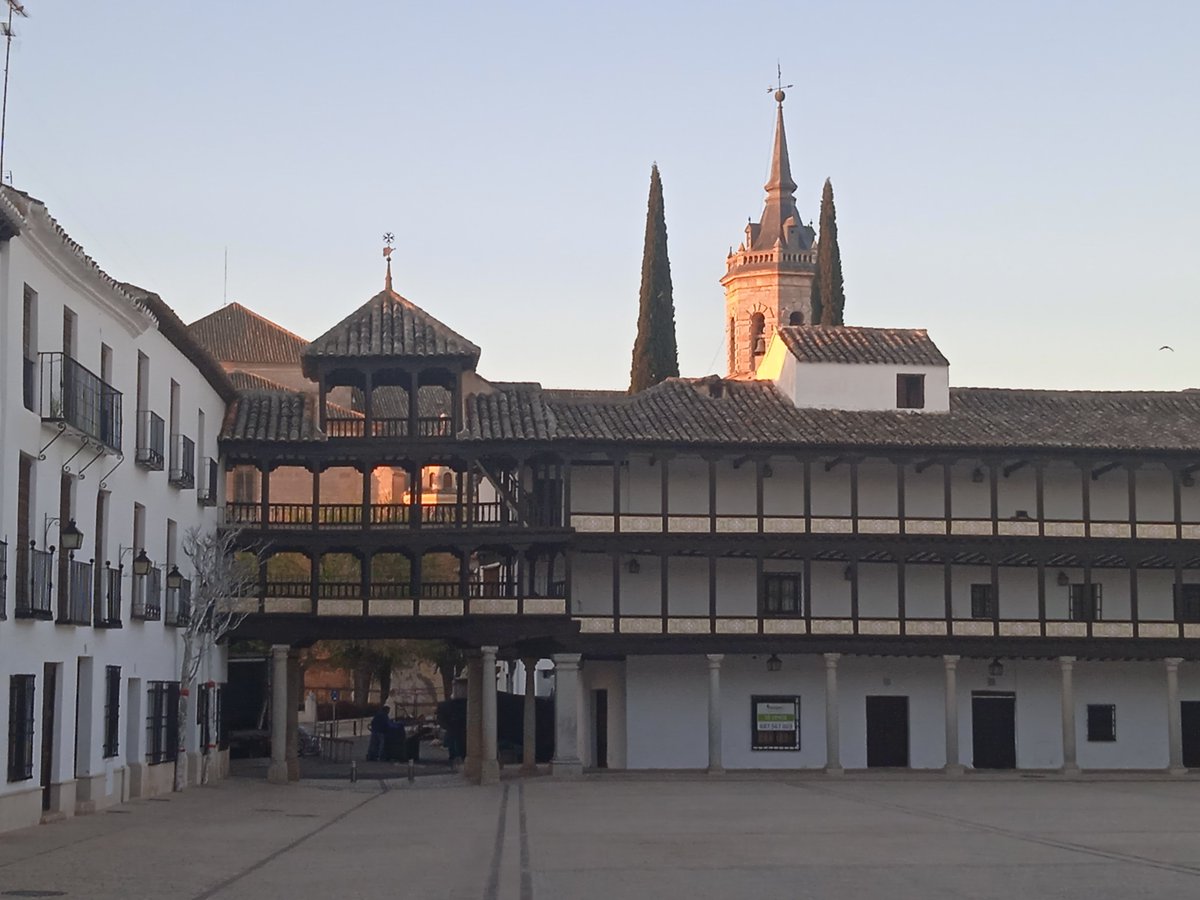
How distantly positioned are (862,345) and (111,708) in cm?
2666

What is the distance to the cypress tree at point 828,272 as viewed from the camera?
83.4 metres

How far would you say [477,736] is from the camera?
46688 mm

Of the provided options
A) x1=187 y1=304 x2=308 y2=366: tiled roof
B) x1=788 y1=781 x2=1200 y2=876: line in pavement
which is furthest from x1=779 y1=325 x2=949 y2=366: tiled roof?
x1=187 y1=304 x2=308 y2=366: tiled roof

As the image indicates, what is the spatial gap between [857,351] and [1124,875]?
109ft

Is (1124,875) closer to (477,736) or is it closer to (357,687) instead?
(477,736)

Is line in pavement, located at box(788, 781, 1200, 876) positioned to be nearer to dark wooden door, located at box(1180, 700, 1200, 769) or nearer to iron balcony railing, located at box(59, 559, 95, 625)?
iron balcony railing, located at box(59, 559, 95, 625)

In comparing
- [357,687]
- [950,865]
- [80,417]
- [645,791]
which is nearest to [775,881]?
[950,865]

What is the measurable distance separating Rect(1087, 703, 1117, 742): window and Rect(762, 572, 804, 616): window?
30.4 feet

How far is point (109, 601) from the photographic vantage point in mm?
33875

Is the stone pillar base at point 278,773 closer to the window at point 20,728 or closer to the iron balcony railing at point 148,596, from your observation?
the iron balcony railing at point 148,596

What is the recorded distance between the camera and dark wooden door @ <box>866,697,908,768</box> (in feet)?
169

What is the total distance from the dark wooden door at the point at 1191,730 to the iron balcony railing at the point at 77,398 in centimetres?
3302

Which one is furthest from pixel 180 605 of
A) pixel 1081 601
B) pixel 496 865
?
pixel 1081 601

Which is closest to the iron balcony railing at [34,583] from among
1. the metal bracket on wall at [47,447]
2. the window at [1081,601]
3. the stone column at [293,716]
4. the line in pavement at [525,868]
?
the metal bracket on wall at [47,447]
